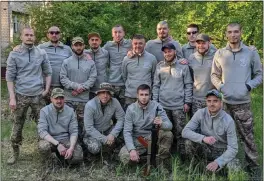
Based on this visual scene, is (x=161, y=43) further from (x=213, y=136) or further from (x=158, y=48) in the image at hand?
(x=213, y=136)

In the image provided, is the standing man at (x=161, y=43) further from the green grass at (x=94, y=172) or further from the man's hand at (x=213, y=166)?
the man's hand at (x=213, y=166)

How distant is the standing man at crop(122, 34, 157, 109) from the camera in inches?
278

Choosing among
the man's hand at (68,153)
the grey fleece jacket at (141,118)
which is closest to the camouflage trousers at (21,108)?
the man's hand at (68,153)

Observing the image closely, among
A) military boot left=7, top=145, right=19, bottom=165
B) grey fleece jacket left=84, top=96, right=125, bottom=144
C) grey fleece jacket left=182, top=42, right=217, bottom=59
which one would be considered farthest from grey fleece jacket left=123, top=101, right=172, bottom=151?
military boot left=7, top=145, right=19, bottom=165

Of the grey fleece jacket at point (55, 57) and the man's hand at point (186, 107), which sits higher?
the grey fleece jacket at point (55, 57)

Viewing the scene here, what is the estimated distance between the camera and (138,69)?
7.07 meters

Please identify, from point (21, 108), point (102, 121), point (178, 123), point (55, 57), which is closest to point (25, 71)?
point (21, 108)

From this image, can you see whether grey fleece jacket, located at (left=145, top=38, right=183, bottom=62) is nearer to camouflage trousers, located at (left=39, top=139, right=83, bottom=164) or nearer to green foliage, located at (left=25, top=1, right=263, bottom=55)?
camouflage trousers, located at (left=39, top=139, right=83, bottom=164)

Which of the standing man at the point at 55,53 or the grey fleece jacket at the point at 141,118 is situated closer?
the grey fleece jacket at the point at 141,118

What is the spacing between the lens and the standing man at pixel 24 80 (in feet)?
21.9

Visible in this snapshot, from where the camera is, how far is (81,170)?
641cm

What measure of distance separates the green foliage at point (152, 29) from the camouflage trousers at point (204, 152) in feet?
31.7

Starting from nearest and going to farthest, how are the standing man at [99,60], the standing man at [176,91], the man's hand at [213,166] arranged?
the man's hand at [213,166] → the standing man at [176,91] → the standing man at [99,60]

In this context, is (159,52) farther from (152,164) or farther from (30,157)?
(30,157)
